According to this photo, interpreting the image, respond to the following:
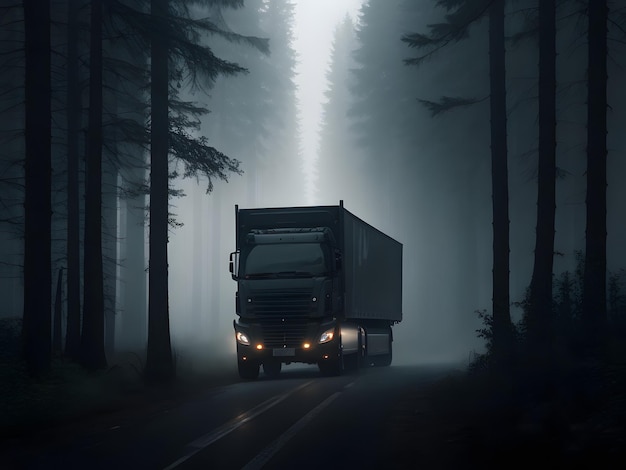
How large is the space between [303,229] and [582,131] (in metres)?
26.7

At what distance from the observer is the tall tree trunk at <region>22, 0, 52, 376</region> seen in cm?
1684

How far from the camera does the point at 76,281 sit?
2464 centimetres

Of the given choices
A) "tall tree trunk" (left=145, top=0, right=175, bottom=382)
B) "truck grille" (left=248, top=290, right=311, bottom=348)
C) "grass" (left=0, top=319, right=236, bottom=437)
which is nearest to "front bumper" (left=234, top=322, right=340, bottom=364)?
"truck grille" (left=248, top=290, right=311, bottom=348)

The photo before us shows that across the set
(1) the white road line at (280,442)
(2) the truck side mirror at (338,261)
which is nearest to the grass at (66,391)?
(1) the white road line at (280,442)

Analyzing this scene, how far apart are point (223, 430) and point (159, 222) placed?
10266 millimetres

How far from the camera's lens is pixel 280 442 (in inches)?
436

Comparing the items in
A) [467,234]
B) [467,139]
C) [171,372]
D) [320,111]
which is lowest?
[171,372]

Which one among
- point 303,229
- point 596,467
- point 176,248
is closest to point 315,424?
point 596,467

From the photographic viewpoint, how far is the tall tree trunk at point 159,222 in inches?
851

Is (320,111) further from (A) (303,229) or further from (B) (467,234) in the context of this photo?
(A) (303,229)

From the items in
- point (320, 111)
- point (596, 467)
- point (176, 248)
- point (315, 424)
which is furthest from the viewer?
point (320, 111)

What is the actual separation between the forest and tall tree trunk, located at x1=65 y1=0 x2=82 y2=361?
2.6 inches

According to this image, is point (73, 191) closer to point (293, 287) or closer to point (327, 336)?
point (293, 287)

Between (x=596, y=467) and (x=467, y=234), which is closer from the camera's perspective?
(x=596, y=467)
